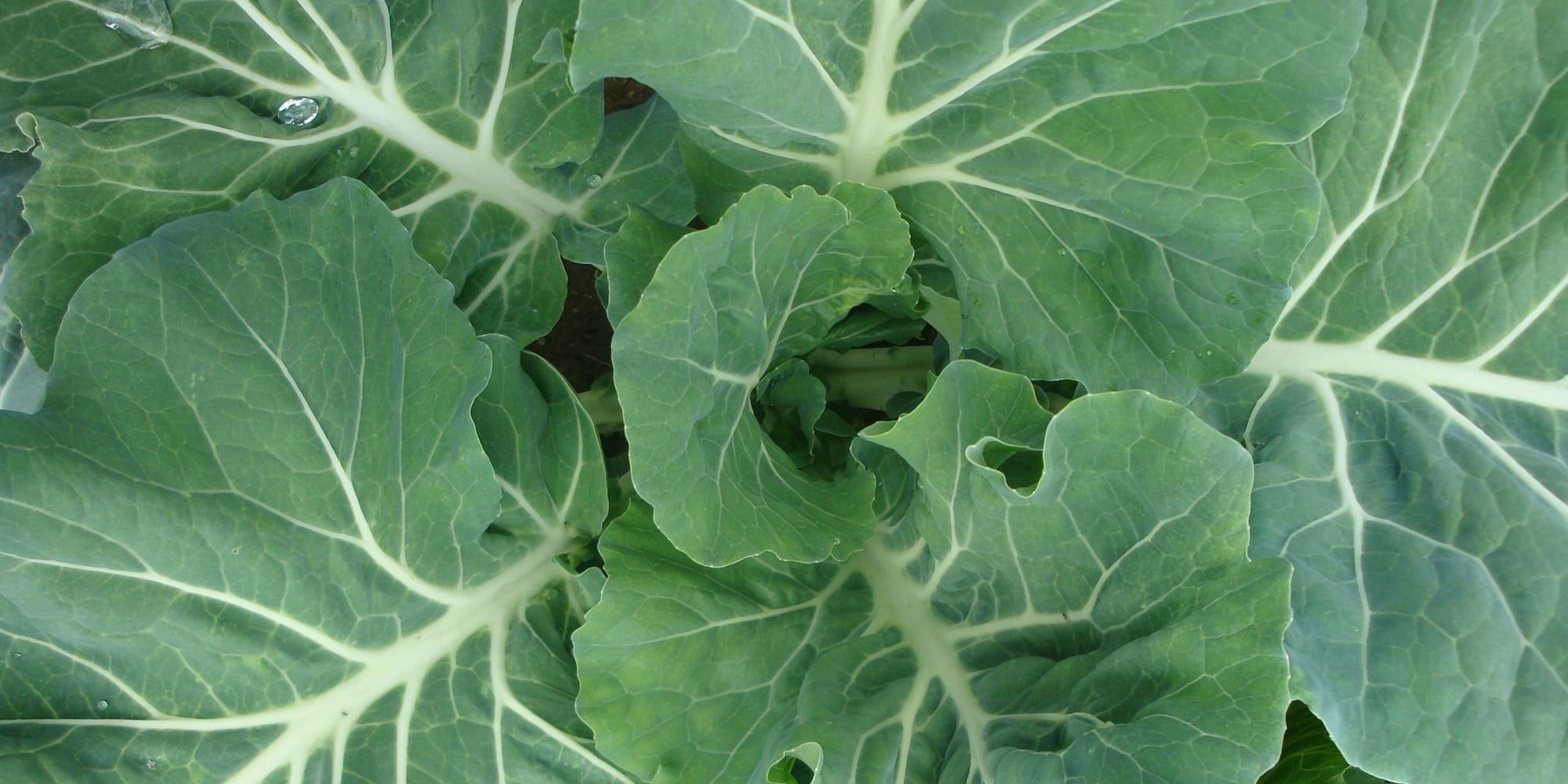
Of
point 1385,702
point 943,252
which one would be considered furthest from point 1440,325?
point 943,252

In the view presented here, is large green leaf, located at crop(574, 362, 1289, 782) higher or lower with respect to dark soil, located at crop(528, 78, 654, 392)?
lower

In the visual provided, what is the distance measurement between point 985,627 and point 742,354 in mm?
445

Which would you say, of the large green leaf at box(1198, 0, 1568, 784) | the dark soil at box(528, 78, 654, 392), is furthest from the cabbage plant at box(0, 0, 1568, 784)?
the dark soil at box(528, 78, 654, 392)

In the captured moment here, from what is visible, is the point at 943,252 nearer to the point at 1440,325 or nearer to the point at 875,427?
the point at 875,427

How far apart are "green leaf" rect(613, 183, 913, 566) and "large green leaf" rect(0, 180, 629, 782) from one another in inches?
9.5

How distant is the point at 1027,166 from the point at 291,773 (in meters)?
1.08

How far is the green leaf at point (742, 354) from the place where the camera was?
3.83 feet

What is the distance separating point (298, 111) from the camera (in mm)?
1530

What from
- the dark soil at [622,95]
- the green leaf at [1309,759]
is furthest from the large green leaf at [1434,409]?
the dark soil at [622,95]

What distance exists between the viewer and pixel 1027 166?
132cm

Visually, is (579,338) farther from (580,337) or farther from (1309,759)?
(1309,759)

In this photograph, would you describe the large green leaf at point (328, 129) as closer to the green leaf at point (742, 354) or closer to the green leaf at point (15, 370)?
the green leaf at point (15, 370)

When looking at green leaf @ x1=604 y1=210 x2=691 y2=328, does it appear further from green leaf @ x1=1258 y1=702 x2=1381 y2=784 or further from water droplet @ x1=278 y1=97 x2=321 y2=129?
green leaf @ x1=1258 y1=702 x2=1381 y2=784

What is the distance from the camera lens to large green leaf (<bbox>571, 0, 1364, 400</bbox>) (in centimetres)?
113
